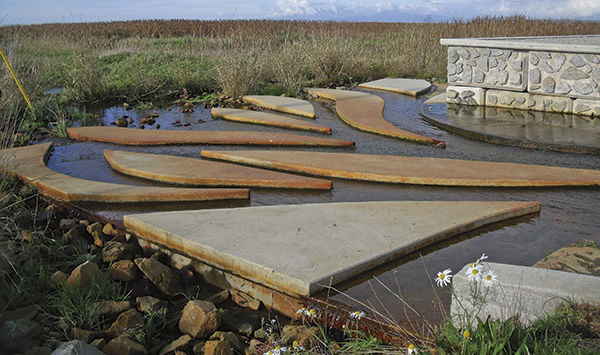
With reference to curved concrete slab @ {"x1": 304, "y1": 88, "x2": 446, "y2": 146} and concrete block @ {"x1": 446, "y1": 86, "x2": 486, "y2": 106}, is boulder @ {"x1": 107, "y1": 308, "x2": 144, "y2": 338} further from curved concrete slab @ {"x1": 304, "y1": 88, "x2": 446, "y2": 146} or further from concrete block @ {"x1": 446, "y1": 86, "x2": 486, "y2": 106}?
concrete block @ {"x1": 446, "y1": 86, "x2": 486, "y2": 106}

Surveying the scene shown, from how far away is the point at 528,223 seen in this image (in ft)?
10.6

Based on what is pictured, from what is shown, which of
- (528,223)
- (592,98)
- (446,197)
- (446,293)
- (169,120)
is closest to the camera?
(446,293)

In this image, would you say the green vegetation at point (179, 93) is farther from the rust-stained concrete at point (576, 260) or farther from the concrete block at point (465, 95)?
the concrete block at point (465, 95)

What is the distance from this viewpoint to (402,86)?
8.26 metres

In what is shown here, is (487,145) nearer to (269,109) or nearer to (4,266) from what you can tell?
(269,109)

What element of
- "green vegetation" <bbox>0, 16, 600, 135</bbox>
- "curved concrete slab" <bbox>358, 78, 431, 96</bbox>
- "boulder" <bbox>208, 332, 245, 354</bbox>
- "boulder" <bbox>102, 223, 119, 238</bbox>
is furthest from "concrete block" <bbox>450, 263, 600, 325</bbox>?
"curved concrete slab" <bbox>358, 78, 431, 96</bbox>

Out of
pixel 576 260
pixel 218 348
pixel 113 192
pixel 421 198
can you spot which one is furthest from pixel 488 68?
pixel 218 348

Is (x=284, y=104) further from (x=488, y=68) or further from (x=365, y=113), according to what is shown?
(x=488, y=68)

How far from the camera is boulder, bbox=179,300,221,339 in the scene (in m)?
2.30

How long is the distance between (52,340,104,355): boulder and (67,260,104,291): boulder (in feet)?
1.73

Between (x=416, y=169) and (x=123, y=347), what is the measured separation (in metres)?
2.75

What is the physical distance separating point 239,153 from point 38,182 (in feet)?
5.46

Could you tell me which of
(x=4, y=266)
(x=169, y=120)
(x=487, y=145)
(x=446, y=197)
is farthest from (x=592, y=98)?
(x=4, y=266)

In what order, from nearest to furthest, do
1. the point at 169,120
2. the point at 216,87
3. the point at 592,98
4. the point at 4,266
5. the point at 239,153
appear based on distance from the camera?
the point at 4,266
the point at 239,153
the point at 592,98
the point at 169,120
the point at 216,87
